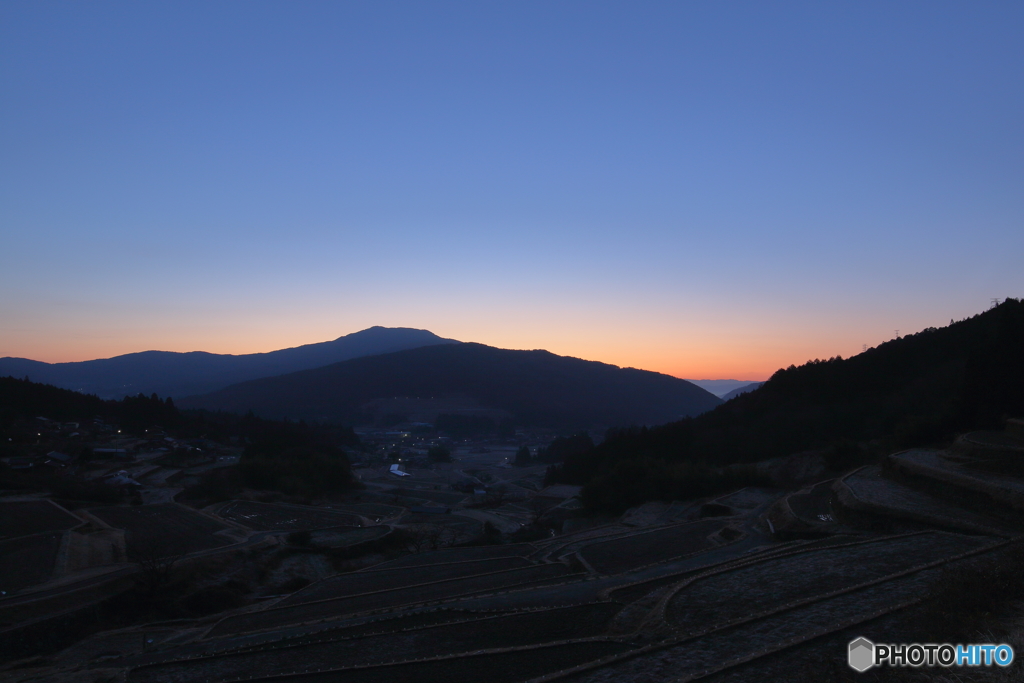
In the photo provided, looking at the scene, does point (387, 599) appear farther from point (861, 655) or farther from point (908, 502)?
point (908, 502)

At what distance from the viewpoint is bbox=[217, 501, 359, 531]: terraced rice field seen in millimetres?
35031

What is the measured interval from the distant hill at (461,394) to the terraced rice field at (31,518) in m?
125

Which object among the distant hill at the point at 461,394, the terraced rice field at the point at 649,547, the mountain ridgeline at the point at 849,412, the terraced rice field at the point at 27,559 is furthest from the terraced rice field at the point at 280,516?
the distant hill at the point at 461,394

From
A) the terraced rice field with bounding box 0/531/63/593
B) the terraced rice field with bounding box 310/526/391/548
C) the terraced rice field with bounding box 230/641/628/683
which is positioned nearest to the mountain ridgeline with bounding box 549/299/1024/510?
the terraced rice field with bounding box 310/526/391/548

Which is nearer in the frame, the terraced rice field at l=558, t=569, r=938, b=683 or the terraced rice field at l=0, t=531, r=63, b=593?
the terraced rice field at l=558, t=569, r=938, b=683

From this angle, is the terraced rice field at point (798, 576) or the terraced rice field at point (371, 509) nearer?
the terraced rice field at point (798, 576)

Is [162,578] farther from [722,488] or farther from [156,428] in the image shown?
[156,428]

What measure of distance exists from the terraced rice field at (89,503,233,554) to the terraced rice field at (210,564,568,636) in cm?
1146

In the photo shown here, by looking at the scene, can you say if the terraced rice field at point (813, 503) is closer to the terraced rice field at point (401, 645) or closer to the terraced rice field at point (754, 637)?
the terraced rice field at point (754, 637)

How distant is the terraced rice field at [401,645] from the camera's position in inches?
384

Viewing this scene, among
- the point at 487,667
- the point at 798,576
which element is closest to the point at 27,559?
the point at 487,667

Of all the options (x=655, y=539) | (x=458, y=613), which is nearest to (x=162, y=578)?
(x=458, y=613)

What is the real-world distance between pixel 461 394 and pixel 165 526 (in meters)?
142

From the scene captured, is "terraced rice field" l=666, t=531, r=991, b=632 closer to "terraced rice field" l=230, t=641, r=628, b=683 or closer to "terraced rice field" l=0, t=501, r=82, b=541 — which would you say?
"terraced rice field" l=230, t=641, r=628, b=683
